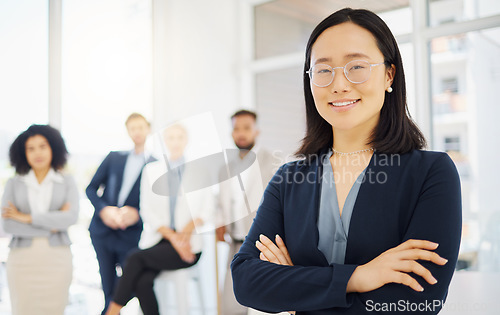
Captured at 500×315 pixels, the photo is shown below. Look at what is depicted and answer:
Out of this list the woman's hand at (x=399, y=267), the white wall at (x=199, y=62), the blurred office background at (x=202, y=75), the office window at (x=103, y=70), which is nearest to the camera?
the woman's hand at (x=399, y=267)

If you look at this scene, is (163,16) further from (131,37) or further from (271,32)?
(271,32)

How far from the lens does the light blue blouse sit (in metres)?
1.07

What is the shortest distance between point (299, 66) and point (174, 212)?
2728 mm

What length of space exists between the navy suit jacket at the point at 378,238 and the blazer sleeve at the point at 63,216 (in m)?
2.44

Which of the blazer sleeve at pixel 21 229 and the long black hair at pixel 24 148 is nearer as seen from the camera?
the blazer sleeve at pixel 21 229

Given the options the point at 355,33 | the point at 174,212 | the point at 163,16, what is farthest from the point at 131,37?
the point at 355,33

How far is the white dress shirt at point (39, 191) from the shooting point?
3213mm

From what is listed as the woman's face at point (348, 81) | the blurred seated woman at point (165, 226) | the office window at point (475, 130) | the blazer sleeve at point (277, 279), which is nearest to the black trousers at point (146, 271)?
the blurred seated woman at point (165, 226)

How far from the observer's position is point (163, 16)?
214 inches

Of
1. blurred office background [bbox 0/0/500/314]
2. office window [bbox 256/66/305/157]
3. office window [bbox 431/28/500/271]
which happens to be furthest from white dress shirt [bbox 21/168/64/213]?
office window [bbox 431/28/500/271]

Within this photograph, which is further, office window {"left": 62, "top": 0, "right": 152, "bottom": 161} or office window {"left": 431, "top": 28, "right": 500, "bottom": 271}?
office window {"left": 62, "top": 0, "right": 152, "bottom": 161}

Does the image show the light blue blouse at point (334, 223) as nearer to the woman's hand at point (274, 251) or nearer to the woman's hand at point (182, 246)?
the woman's hand at point (274, 251)

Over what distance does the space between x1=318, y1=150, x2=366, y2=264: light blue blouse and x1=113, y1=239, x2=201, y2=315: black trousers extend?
7.76ft

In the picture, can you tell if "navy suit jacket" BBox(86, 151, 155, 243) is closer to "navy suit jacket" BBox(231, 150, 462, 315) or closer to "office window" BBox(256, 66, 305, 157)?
"office window" BBox(256, 66, 305, 157)
